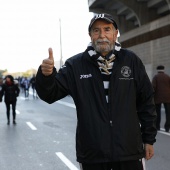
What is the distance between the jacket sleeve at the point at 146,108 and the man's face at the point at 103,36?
0.28 metres

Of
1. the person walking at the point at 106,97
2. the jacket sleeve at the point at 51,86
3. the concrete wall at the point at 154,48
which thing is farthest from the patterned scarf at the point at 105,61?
the concrete wall at the point at 154,48

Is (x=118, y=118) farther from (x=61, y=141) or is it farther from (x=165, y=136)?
(x=165, y=136)

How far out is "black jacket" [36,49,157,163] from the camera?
2795mm

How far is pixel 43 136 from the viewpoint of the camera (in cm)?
1004

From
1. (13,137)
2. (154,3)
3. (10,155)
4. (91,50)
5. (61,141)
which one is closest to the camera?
(91,50)

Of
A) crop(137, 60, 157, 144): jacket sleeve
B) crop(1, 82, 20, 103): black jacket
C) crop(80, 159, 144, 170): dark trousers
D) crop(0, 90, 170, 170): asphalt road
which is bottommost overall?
crop(0, 90, 170, 170): asphalt road

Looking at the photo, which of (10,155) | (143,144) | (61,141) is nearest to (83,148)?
(143,144)

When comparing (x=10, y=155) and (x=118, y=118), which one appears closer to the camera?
(x=118, y=118)

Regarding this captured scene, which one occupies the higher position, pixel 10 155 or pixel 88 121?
pixel 88 121

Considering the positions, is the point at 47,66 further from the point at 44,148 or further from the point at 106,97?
the point at 44,148

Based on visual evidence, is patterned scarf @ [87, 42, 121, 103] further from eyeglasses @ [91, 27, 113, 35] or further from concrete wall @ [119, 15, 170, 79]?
concrete wall @ [119, 15, 170, 79]

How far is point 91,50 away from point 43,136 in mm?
7310

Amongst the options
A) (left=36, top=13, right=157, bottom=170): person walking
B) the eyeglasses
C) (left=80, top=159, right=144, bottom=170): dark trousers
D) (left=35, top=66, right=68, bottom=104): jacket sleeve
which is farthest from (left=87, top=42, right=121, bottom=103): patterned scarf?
(left=80, top=159, right=144, bottom=170): dark trousers

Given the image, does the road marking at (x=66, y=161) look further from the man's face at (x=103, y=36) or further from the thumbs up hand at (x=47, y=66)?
the thumbs up hand at (x=47, y=66)
